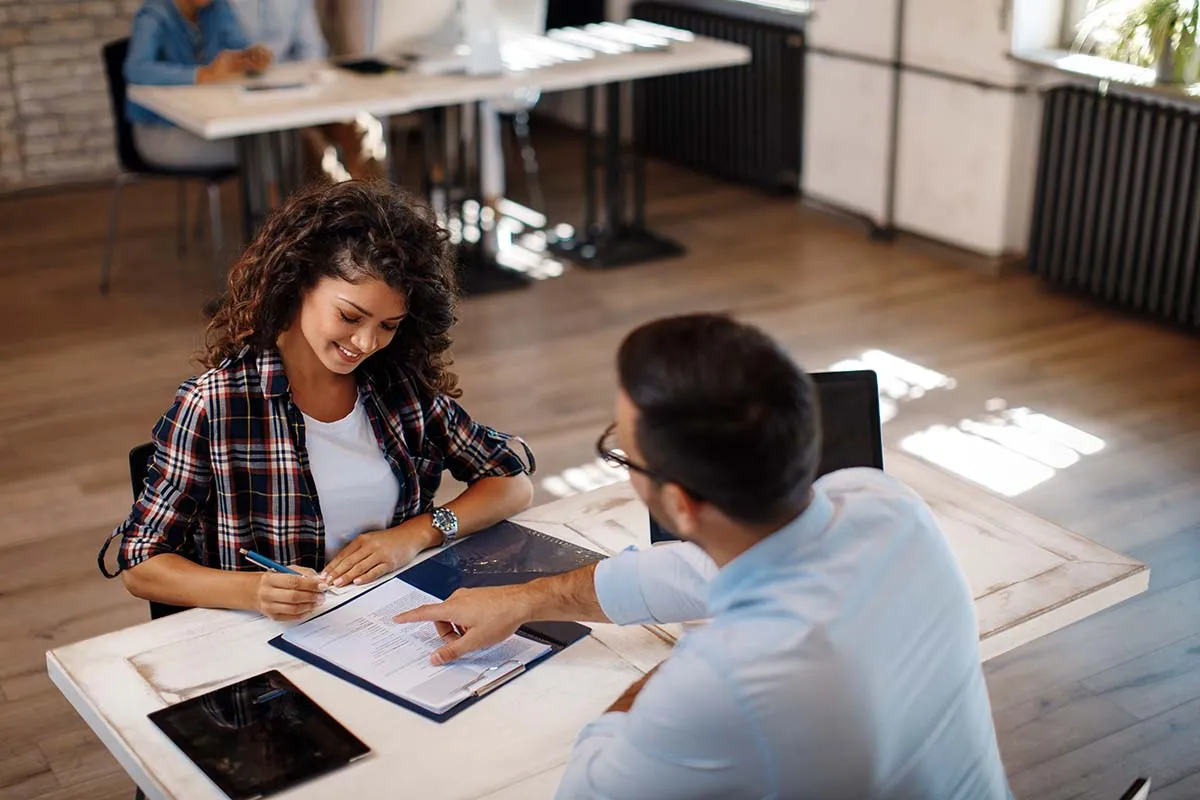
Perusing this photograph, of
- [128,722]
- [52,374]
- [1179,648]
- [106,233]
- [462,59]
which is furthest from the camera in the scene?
[106,233]

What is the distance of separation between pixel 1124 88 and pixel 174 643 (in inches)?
161

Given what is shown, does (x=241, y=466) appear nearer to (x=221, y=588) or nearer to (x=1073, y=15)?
(x=221, y=588)

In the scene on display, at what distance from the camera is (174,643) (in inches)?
74.3

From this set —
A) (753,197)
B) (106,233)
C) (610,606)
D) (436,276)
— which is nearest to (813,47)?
(753,197)

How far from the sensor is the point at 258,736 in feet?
5.49

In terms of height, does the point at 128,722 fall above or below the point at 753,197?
above

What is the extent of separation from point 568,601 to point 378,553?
1.09 ft

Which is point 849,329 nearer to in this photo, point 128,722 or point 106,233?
point 106,233

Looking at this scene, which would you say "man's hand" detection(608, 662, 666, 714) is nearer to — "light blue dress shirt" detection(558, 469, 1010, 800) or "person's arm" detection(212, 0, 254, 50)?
"light blue dress shirt" detection(558, 469, 1010, 800)

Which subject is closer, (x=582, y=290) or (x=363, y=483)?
(x=363, y=483)

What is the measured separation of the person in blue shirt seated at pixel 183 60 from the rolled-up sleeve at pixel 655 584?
11.9ft

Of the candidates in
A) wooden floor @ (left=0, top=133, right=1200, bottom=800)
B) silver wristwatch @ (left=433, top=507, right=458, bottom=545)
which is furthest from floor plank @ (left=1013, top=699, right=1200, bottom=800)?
silver wristwatch @ (left=433, top=507, right=458, bottom=545)

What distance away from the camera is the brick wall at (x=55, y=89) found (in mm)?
6445

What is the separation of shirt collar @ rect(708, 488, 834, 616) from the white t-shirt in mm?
926
